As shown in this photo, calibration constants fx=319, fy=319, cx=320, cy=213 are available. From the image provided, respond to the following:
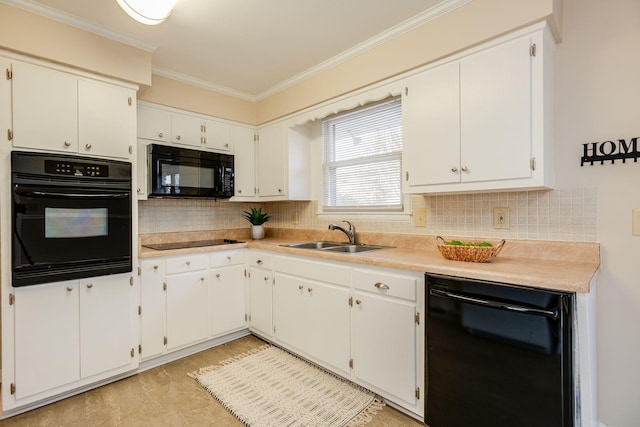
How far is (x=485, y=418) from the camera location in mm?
1446

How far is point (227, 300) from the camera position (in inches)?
114

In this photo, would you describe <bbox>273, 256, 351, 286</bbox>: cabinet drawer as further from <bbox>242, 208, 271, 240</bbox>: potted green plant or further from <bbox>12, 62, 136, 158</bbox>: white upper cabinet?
<bbox>12, 62, 136, 158</bbox>: white upper cabinet

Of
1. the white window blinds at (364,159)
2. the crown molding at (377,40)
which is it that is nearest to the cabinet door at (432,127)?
the crown molding at (377,40)

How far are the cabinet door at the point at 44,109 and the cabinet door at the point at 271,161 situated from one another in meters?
1.65

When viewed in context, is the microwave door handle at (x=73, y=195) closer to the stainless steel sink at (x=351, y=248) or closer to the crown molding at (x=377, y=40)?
the stainless steel sink at (x=351, y=248)

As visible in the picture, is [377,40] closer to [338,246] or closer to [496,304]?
[338,246]

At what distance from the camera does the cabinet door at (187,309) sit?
256 centimetres

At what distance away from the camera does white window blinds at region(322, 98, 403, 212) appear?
267cm

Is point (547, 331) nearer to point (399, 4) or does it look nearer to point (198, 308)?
point (399, 4)

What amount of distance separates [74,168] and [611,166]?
10.3ft

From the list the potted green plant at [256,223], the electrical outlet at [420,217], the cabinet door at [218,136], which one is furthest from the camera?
the potted green plant at [256,223]

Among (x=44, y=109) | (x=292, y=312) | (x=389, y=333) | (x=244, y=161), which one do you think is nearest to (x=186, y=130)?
(x=244, y=161)

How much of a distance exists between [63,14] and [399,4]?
2.09 m

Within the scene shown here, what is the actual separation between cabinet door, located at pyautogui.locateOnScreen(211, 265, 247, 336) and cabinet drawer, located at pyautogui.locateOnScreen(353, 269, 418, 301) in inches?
52.8
